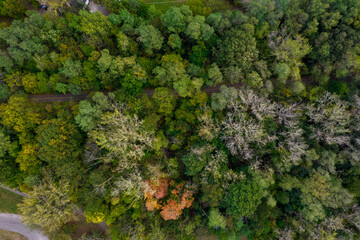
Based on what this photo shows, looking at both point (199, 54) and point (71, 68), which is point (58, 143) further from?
point (199, 54)

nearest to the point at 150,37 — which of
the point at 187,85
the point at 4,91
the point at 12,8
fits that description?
the point at 187,85

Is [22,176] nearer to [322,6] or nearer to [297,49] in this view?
[297,49]

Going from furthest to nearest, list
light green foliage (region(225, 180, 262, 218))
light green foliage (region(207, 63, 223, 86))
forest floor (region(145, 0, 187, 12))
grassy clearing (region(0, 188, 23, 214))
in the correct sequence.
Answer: forest floor (region(145, 0, 187, 12)), grassy clearing (region(0, 188, 23, 214)), light green foliage (region(207, 63, 223, 86)), light green foliage (region(225, 180, 262, 218))

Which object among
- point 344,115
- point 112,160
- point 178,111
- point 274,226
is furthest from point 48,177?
point 344,115

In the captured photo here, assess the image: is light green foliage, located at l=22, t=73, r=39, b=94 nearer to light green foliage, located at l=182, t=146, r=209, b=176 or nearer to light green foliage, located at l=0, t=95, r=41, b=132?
light green foliage, located at l=0, t=95, r=41, b=132

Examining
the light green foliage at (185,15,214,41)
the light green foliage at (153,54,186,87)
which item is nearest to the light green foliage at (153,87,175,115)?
the light green foliage at (153,54,186,87)

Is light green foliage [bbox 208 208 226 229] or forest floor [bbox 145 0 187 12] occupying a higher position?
forest floor [bbox 145 0 187 12]

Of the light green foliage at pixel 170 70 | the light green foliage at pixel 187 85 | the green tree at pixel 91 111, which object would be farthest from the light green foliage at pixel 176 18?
the green tree at pixel 91 111
